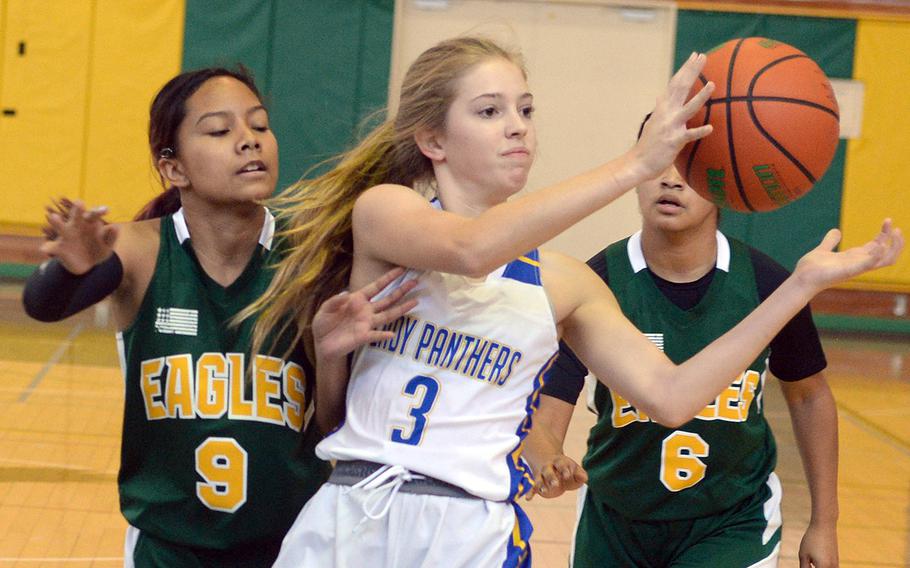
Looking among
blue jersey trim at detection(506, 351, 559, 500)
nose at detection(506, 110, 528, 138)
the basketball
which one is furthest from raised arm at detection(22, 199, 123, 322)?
the basketball

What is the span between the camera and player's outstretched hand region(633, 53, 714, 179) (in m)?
1.97

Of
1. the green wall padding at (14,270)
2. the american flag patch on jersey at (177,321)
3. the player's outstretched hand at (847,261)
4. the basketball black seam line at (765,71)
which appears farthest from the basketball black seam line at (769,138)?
the green wall padding at (14,270)

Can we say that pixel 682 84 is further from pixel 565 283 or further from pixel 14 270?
pixel 14 270

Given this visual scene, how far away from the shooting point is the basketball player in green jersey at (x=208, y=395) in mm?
2602

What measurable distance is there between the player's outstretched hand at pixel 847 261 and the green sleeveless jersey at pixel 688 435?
864 millimetres

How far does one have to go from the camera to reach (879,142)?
39.9 feet

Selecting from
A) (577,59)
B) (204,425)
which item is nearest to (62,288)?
(204,425)

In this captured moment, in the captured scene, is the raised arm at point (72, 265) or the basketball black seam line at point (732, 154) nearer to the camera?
the raised arm at point (72, 265)

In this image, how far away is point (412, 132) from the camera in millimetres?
2416

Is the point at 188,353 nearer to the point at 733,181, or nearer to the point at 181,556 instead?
the point at 181,556

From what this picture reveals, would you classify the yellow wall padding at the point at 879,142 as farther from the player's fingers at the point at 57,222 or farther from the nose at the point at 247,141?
the player's fingers at the point at 57,222

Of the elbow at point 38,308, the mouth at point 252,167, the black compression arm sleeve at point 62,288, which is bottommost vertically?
the elbow at point 38,308

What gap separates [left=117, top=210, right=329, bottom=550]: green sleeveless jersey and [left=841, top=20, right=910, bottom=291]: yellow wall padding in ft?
34.2

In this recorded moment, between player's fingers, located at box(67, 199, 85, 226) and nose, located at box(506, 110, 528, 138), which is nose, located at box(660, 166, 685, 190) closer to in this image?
nose, located at box(506, 110, 528, 138)
